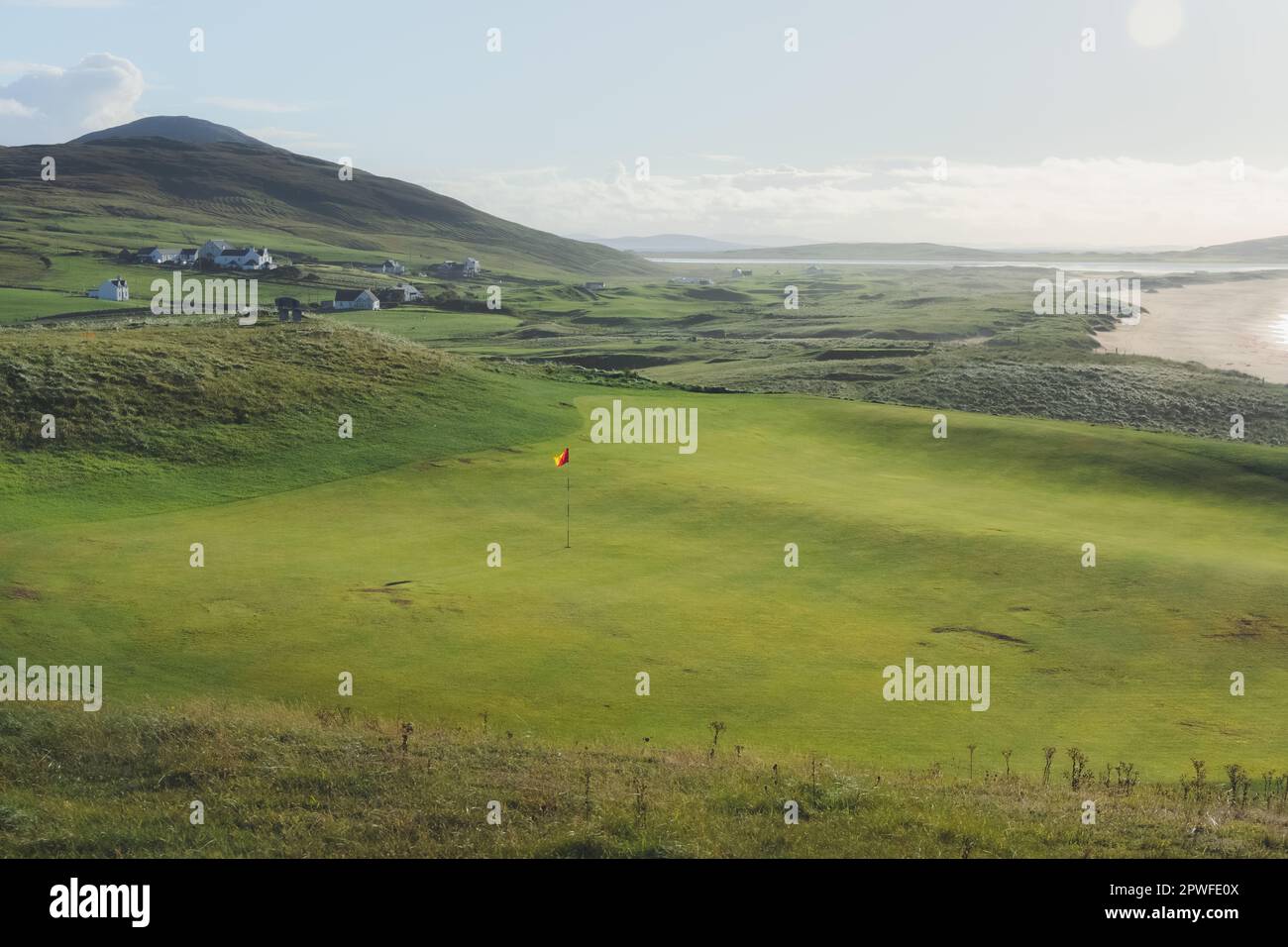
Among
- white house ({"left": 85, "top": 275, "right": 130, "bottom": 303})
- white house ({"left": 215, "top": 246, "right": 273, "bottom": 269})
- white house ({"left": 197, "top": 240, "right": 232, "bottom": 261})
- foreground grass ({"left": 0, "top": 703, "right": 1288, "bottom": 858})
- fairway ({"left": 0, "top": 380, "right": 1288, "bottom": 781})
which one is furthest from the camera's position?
white house ({"left": 197, "top": 240, "right": 232, "bottom": 261})

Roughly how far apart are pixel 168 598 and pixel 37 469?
21.8 meters

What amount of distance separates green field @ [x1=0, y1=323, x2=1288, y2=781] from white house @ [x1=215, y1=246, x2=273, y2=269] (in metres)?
126

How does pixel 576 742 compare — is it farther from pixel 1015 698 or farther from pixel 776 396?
pixel 776 396

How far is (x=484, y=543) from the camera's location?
40.2 m

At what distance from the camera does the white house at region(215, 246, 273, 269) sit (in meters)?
188

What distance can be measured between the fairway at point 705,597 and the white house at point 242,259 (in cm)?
14427

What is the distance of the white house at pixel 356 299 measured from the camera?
500 feet

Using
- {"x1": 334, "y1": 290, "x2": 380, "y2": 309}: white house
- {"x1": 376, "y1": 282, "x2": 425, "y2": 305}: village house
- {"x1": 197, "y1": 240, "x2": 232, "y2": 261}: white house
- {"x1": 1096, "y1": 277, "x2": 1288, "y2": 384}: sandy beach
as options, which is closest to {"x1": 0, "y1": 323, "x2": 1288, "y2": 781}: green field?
{"x1": 1096, "y1": 277, "x2": 1288, "y2": 384}: sandy beach

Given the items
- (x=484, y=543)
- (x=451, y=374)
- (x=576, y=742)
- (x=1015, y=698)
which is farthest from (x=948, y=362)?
(x=576, y=742)

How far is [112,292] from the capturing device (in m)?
142

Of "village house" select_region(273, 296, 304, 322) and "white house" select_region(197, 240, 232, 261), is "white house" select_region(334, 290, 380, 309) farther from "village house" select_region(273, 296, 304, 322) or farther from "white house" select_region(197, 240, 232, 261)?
"white house" select_region(197, 240, 232, 261)

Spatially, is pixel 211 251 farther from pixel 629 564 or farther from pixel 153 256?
pixel 629 564

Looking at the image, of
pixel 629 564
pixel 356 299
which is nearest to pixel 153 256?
pixel 356 299

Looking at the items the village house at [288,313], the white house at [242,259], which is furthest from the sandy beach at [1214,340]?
the white house at [242,259]
